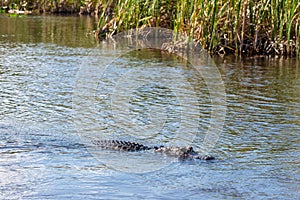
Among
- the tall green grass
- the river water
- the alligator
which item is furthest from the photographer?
the tall green grass

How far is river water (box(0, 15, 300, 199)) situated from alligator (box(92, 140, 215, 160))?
12 centimetres

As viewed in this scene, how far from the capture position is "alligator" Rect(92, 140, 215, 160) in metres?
7.39

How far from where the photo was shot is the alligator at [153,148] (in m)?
7.39

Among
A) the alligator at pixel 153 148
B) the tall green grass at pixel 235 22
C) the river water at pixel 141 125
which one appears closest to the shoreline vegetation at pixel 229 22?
the tall green grass at pixel 235 22

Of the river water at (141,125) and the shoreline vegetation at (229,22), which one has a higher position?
the shoreline vegetation at (229,22)

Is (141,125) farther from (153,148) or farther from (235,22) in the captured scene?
(235,22)

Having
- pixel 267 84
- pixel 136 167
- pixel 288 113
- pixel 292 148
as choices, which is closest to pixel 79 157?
pixel 136 167

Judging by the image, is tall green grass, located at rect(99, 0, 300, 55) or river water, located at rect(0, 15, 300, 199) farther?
tall green grass, located at rect(99, 0, 300, 55)

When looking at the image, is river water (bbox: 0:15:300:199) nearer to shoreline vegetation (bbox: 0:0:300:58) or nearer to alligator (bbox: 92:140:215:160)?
alligator (bbox: 92:140:215:160)

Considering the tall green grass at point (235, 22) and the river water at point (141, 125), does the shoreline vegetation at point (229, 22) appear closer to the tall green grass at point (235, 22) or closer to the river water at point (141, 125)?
the tall green grass at point (235, 22)

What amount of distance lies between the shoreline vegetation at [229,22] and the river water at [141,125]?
23.9 inches

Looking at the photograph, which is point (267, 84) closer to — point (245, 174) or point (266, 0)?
point (266, 0)

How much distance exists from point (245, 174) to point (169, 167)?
0.80 metres

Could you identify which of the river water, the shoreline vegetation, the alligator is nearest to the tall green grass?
the shoreline vegetation
